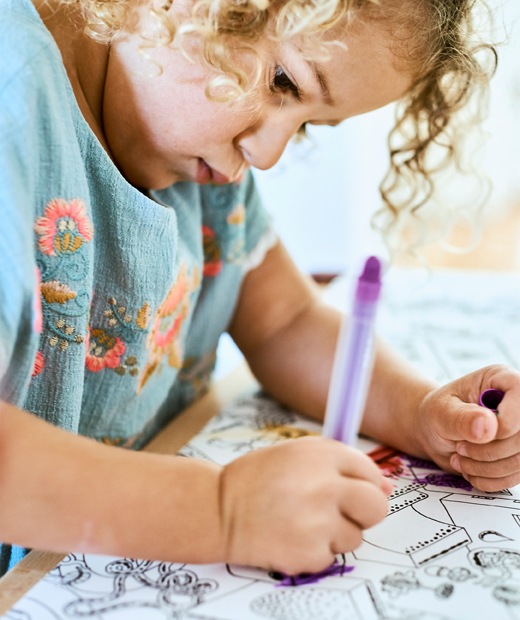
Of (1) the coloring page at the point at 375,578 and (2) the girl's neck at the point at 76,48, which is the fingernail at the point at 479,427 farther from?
(2) the girl's neck at the point at 76,48

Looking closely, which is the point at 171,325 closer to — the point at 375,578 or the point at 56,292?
the point at 56,292

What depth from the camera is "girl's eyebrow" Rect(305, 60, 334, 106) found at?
0.45 meters

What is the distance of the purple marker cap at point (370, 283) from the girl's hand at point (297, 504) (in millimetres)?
78

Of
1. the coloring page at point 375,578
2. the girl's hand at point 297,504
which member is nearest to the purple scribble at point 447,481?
the coloring page at point 375,578

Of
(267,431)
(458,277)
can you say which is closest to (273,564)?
(267,431)

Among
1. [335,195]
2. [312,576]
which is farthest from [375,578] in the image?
[335,195]

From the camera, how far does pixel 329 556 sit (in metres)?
0.37

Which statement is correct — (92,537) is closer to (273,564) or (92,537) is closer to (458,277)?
(273,564)

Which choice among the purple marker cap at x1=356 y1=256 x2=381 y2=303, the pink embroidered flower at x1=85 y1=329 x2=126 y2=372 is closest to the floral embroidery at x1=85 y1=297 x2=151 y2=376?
the pink embroidered flower at x1=85 y1=329 x2=126 y2=372

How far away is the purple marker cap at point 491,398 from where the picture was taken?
0.48 meters

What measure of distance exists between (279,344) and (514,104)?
1.41 m

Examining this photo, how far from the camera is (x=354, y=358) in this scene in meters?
0.36

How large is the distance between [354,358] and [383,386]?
25 cm

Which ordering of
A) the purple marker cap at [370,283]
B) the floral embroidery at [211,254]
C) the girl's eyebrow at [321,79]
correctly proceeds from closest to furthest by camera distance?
the purple marker cap at [370,283] < the girl's eyebrow at [321,79] < the floral embroidery at [211,254]
